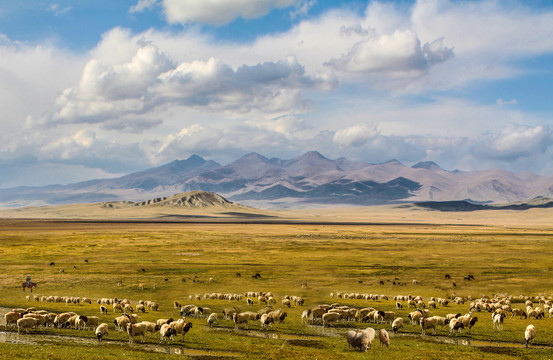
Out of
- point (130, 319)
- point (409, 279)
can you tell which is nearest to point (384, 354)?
point (130, 319)

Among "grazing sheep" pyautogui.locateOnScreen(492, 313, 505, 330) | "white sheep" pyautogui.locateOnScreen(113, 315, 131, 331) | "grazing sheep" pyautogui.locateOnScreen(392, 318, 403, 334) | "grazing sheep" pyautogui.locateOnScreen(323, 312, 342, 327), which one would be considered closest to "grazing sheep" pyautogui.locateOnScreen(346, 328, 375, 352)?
"grazing sheep" pyautogui.locateOnScreen(392, 318, 403, 334)

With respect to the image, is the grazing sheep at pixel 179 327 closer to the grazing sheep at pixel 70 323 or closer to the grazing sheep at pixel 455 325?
the grazing sheep at pixel 70 323

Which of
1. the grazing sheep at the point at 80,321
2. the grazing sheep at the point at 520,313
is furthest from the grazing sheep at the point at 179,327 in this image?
the grazing sheep at the point at 520,313

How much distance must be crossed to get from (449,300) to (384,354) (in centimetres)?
2101

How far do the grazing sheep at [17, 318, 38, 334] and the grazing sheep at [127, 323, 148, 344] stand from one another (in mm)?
6237

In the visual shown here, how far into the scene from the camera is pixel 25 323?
27922 mm

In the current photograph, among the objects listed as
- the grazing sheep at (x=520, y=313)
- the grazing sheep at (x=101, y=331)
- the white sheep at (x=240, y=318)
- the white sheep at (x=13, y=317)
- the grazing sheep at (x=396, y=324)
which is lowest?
the grazing sheep at (x=520, y=313)

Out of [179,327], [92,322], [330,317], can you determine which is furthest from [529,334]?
[92,322]

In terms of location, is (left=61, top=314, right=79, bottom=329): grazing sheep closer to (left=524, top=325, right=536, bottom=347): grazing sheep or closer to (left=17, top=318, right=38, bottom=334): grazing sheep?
(left=17, top=318, right=38, bottom=334): grazing sheep

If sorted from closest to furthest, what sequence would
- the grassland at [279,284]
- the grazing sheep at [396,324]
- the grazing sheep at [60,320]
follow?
the grassland at [279,284] < the grazing sheep at [60,320] < the grazing sheep at [396,324]

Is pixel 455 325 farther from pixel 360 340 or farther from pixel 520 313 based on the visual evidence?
pixel 520 313

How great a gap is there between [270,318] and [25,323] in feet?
47.5

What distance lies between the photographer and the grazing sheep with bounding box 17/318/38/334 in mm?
27725

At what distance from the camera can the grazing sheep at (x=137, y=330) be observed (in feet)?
87.2
